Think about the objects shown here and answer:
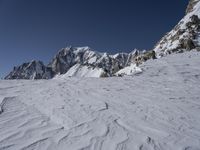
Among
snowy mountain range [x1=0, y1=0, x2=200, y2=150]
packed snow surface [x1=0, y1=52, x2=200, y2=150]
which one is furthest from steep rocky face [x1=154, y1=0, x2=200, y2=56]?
packed snow surface [x1=0, y1=52, x2=200, y2=150]

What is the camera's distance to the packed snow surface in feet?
14.8

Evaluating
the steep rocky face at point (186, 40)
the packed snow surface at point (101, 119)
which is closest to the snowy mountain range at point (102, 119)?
the packed snow surface at point (101, 119)

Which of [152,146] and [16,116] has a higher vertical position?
[16,116]

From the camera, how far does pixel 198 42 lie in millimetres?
28422

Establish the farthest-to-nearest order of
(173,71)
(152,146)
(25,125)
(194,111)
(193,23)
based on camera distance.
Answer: (193,23)
(173,71)
(194,111)
(25,125)
(152,146)

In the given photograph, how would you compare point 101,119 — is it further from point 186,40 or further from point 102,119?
point 186,40

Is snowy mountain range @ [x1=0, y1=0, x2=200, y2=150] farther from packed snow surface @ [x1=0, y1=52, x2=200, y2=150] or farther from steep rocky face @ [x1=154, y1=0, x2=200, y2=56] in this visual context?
steep rocky face @ [x1=154, y1=0, x2=200, y2=56]

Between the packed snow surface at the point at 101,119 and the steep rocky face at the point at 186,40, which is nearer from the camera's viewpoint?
the packed snow surface at the point at 101,119

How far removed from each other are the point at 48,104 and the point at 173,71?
33.9 feet

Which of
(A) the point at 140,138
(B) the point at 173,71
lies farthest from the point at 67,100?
(B) the point at 173,71

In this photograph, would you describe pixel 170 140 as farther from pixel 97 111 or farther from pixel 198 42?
pixel 198 42

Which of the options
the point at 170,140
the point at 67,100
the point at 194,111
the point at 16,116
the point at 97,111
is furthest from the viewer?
the point at 67,100

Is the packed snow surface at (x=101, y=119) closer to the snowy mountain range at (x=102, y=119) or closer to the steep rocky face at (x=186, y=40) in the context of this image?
the snowy mountain range at (x=102, y=119)

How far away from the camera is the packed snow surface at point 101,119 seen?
452 cm
